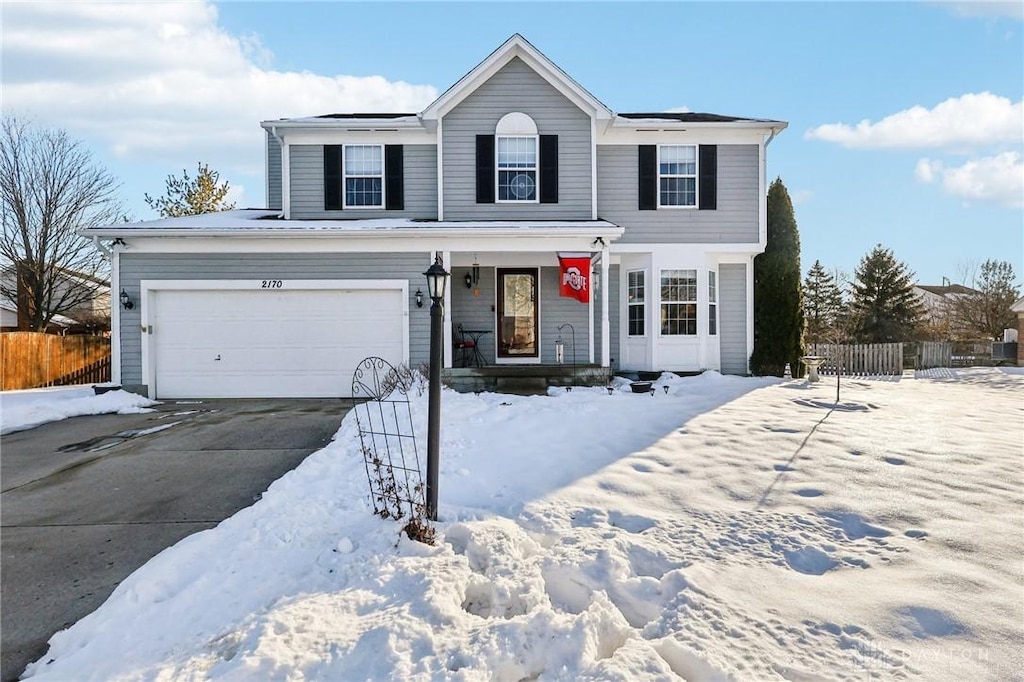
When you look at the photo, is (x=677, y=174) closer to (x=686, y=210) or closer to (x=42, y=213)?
(x=686, y=210)

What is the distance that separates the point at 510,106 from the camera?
39.5 feet

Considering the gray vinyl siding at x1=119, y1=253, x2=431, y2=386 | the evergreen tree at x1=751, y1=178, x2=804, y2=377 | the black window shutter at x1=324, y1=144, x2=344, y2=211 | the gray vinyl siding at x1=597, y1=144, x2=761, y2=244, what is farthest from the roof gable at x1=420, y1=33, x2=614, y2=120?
the evergreen tree at x1=751, y1=178, x2=804, y2=377

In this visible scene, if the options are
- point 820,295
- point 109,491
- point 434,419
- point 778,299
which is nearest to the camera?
point 434,419

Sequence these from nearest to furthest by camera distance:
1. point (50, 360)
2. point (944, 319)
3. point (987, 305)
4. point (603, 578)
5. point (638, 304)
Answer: point (603, 578), point (638, 304), point (50, 360), point (987, 305), point (944, 319)

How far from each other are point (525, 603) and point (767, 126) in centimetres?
1251

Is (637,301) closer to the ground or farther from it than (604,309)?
farther from it

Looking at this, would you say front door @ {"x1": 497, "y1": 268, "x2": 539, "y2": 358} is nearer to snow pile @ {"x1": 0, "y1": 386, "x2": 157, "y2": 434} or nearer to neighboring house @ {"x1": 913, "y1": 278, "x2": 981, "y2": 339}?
snow pile @ {"x1": 0, "y1": 386, "x2": 157, "y2": 434}

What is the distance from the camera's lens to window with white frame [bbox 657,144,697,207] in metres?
12.5

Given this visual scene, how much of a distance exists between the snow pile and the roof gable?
8.16 m

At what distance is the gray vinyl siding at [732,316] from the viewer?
509 inches

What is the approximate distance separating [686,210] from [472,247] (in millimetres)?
5248

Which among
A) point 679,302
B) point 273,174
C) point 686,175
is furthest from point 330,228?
point 686,175

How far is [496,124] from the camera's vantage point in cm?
1198

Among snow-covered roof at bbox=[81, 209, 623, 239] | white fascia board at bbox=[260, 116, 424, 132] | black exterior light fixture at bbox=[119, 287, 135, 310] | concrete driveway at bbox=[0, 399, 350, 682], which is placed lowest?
concrete driveway at bbox=[0, 399, 350, 682]
